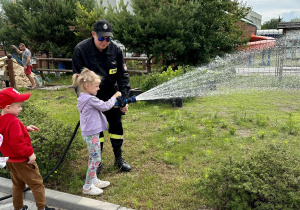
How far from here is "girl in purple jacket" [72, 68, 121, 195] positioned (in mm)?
→ 3088

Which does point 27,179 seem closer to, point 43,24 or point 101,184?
point 101,184

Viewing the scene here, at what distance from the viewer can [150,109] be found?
7109 mm

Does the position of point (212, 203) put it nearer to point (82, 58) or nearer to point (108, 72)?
point (108, 72)

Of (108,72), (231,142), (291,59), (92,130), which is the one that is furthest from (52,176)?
(291,59)

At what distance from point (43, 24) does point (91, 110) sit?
498 inches

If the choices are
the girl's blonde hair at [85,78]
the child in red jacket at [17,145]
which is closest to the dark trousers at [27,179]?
the child in red jacket at [17,145]

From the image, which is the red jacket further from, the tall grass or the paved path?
the tall grass

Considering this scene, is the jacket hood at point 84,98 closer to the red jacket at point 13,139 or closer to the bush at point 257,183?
the red jacket at point 13,139

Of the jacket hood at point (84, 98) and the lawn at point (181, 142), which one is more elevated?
the jacket hood at point (84, 98)

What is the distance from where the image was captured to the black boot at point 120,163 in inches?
153

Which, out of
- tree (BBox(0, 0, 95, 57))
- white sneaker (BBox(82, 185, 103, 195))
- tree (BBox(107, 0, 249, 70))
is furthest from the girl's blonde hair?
tree (BBox(0, 0, 95, 57))

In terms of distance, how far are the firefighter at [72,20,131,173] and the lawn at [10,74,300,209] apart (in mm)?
490

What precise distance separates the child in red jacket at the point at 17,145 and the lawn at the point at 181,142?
69cm

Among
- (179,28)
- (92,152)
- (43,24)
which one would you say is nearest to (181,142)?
(92,152)
